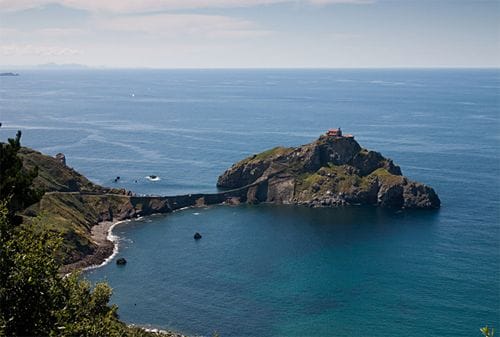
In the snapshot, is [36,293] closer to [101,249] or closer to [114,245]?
[101,249]

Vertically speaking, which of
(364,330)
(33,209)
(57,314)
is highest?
(57,314)

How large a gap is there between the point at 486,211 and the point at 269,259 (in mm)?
85575

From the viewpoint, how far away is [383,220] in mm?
196500

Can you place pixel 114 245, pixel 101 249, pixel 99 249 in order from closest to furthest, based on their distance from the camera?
pixel 99 249
pixel 101 249
pixel 114 245

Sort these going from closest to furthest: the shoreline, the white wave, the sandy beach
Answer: the sandy beach → the shoreline → the white wave

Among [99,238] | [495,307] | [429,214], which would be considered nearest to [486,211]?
[429,214]

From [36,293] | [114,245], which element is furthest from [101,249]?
[36,293]

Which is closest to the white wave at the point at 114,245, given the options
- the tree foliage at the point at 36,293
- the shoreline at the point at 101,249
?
the shoreline at the point at 101,249

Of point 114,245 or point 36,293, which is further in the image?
point 114,245

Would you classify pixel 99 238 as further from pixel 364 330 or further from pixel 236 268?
pixel 364 330

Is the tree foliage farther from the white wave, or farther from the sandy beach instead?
the white wave

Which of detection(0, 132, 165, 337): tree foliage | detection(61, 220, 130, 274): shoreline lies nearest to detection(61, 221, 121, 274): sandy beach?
detection(61, 220, 130, 274): shoreline

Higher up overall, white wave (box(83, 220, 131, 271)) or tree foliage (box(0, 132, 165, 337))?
tree foliage (box(0, 132, 165, 337))

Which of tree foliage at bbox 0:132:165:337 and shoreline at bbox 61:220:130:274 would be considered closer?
tree foliage at bbox 0:132:165:337
